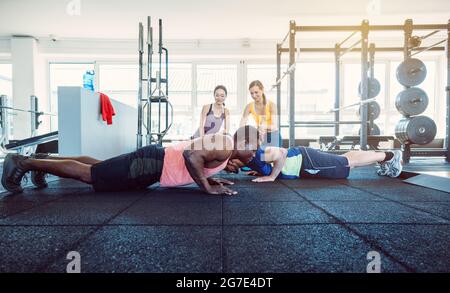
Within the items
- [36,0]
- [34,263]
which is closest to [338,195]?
[34,263]

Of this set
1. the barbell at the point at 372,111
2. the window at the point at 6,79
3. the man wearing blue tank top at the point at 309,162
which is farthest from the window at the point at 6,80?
the barbell at the point at 372,111

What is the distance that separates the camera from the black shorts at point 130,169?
1.78 meters

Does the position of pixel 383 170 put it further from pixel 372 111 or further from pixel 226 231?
pixel 372 111

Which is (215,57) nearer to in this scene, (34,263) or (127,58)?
(127,58)

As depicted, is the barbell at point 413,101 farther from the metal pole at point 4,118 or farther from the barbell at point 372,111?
the metal pole at point 4,118

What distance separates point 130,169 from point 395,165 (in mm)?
2333

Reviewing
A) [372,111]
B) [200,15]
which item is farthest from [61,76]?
[372,111]

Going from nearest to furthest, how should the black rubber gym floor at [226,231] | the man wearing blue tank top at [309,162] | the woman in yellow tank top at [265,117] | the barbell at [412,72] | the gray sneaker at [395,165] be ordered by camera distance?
the black rubber gym floor at [226,231] < the man wearing blue tank top at [309,162] < the gray sneaker at [395,165] < the woman in yellow tank top at [265,117] < the barbell at [412,72]

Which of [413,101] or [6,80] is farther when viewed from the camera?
[6,80]

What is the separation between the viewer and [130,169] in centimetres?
179

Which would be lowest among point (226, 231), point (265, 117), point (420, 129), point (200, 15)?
point (226, 231)

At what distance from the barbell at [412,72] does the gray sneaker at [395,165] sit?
1568mm
